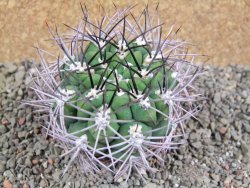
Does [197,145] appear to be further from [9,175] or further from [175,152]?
[9,175]

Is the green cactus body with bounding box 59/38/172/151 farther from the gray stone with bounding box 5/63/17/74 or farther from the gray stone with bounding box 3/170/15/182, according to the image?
the gray stone with bounding box 5/63/17/74

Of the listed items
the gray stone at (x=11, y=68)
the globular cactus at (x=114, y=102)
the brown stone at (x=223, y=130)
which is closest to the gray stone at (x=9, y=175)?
the globular cactus at (x=114, y=102)

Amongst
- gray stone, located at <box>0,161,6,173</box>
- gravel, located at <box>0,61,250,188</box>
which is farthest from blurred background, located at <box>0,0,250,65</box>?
gray stone, located at <box>0,161,6,173</box>

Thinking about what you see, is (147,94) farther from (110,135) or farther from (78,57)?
(78,57)

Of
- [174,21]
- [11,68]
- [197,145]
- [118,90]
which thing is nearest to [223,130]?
[197,145]

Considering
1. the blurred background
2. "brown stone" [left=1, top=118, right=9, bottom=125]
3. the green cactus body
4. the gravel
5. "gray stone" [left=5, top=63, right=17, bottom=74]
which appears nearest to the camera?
the green cactus body

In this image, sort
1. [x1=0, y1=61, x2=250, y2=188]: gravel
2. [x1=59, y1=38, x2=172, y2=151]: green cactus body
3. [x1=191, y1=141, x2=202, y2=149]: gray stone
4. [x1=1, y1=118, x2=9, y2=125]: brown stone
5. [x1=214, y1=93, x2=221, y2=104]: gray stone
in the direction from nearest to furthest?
[x1=59, y1=38, x2=172, y2=151]: green cactus body, [x1=0, y1=61, x2=250, y2=188]: gravel, [x1=191, y1=141, x2=202, y2=149]: gray stone, [x1=1, y1=118, x2=9, y2=125]: brown stone, [x1=214, y1=93, x2=221, y2=104]: gray stone
